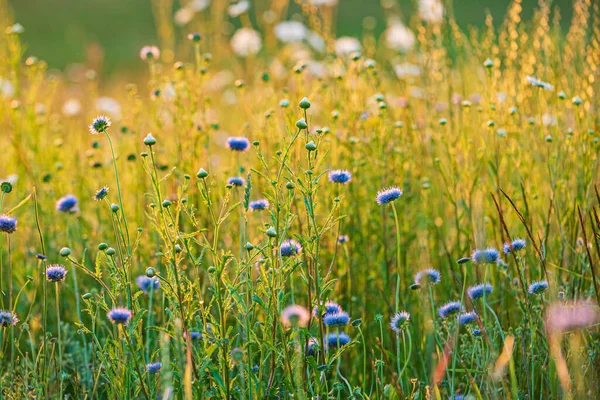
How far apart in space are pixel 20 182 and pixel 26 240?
0.33 meters

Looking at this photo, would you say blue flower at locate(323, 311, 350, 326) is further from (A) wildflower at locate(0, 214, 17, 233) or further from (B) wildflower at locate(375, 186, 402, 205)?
(A) wildflower at locate(0, 214, 17, 233)

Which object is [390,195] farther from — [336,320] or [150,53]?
[150,53]

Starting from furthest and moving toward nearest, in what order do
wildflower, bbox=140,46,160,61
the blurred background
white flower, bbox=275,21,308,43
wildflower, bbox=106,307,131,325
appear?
1. the blurred background
2. white flower, bbox=275,21,308,43
3. wildflower, bbox=140,46,160,61
4. wildflower, bbox=106,307,131,325

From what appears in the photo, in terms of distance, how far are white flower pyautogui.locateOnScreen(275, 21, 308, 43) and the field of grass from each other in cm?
123

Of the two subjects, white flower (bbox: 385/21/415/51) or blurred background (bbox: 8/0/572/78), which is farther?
blurred background (bbox: 8/0/572/78)

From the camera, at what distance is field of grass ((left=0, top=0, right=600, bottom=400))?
Result: 70.0 inches

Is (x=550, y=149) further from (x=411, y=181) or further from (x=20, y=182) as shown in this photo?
(x=20, y=182)

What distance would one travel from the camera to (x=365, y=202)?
2.82 metres

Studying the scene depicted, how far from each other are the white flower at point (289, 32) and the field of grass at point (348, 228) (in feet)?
4.03

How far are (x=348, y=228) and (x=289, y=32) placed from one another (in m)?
2.73

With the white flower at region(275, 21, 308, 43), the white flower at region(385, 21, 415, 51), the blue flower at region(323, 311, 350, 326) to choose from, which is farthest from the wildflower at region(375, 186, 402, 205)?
the white flower at region(275, 21, 308, 43)

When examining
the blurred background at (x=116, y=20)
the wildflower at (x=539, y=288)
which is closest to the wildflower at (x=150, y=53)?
the wildflower at (x=539, y=288)

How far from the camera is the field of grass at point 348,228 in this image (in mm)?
1778

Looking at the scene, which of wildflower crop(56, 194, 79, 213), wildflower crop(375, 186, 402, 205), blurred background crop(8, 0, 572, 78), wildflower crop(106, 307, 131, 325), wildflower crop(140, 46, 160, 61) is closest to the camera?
wildflower crop(106, 307, 131, 325)
